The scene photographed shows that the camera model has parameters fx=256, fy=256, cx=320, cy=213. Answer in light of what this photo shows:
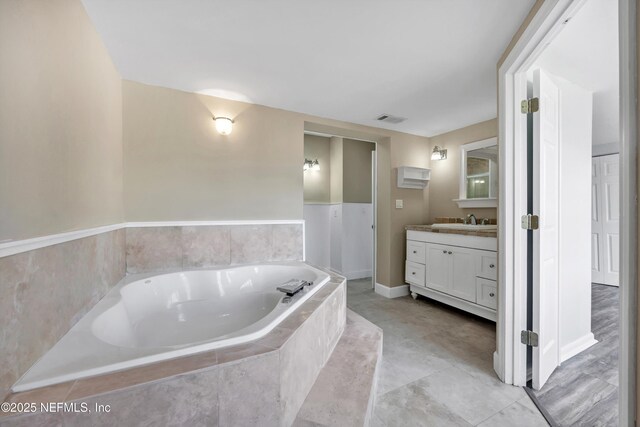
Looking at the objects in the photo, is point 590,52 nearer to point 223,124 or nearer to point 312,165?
point 223,124

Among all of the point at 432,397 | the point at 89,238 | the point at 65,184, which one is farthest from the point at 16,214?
the point at 432,397

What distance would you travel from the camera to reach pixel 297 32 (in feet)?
4.96

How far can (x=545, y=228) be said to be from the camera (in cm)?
152

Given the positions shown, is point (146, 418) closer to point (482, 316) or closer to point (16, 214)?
point (16, 214)

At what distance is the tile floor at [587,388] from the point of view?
1325mm

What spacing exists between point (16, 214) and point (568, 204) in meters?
2.89

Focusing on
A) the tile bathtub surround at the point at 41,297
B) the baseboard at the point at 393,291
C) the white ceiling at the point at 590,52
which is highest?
the white ceiling at the point at 590,52

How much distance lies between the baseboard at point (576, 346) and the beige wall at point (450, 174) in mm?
1279

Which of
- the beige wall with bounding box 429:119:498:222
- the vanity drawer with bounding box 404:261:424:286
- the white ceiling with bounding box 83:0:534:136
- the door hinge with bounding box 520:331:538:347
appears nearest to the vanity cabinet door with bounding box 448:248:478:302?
the vanity drawer with bounding box 404:261:424:286

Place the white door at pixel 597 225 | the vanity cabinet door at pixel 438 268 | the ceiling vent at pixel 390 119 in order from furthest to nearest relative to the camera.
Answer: the white door at pixel 597 225 < the ceiling vent at pixel 390 119 < the vanity cabinet door at pixel 438 268

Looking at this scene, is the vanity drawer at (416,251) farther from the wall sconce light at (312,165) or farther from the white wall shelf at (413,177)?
the wall sconce light at (312,165)

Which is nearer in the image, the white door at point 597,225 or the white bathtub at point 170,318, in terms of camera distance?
the white bathtub at point 170,318

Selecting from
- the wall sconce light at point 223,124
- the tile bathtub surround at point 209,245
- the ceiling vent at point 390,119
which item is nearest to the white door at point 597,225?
the ceiling vent at point 390,119

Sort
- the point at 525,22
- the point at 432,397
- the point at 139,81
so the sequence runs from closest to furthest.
→ the point at 525,22 < the point at 432,397 < the point at 139,81
